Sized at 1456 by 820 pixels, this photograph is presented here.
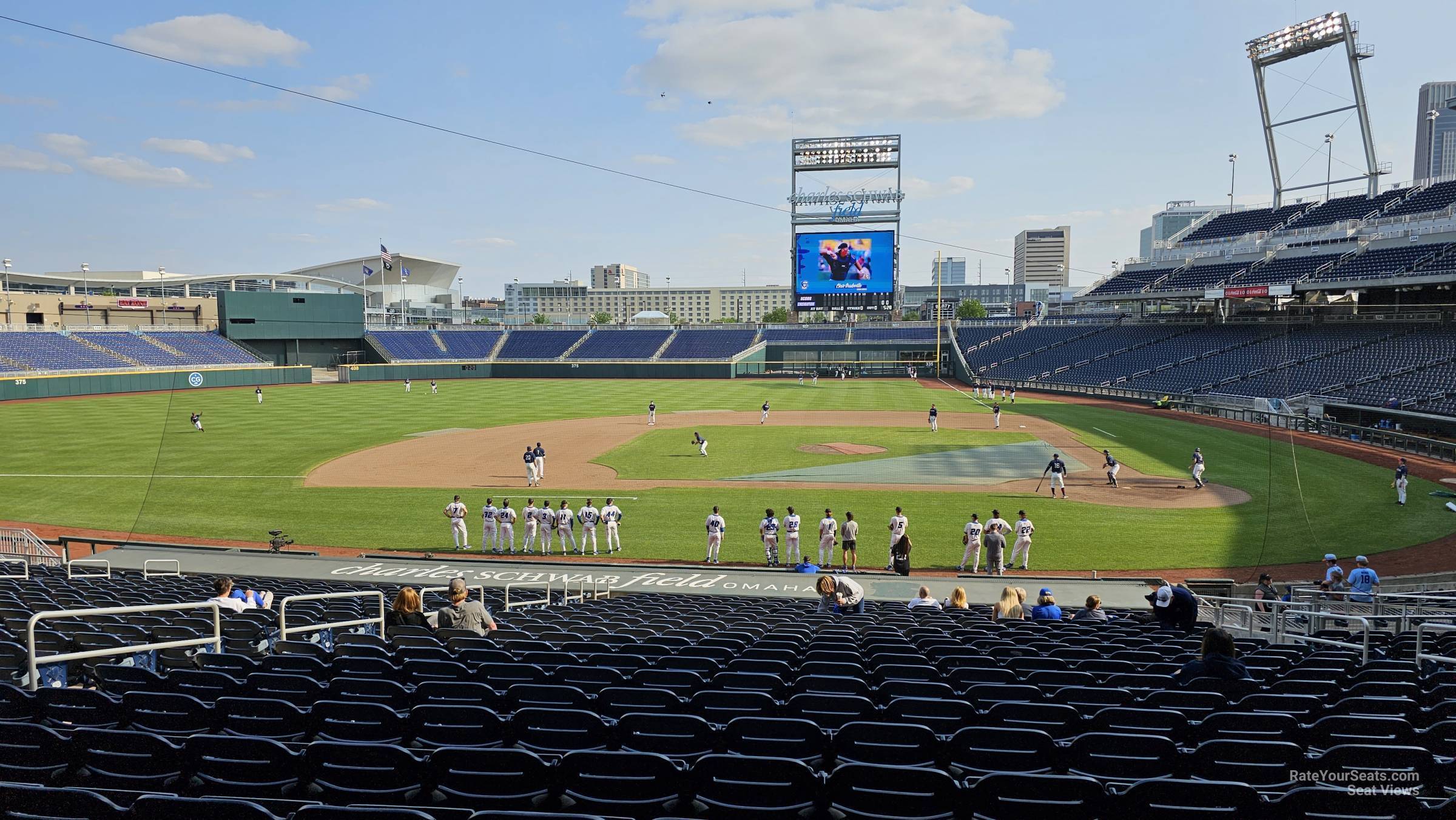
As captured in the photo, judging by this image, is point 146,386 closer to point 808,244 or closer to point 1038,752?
point 808,244

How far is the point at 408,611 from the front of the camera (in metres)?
9.73

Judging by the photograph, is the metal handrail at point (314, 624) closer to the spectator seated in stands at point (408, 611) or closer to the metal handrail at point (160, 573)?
the spectator seated in stands at point (408, 611)

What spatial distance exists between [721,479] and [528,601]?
16.2m

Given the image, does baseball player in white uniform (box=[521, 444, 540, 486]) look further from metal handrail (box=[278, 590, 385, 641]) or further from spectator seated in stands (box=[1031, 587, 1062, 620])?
spectator seated in stands (box=[1031, 587, 1062, 620])

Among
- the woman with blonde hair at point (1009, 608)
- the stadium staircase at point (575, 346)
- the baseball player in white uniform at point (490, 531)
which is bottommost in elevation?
the baseball player in white uniform at point (490, 531)

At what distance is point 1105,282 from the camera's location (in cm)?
7569

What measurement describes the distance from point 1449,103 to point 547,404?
65.0 metres

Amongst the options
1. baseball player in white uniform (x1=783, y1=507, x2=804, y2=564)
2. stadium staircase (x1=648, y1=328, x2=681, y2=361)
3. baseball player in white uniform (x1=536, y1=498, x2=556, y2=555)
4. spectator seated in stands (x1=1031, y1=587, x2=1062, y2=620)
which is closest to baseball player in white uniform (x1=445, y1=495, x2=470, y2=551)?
baseball player in white uniform (x1=536, y1=498, x2=556, y2=555)

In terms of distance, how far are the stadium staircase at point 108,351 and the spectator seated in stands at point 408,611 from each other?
75.8 meters

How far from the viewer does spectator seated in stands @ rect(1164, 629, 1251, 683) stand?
665 cm

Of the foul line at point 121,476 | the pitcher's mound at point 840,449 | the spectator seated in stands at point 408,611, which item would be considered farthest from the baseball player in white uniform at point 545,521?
the pitcher's mound at point 840,449

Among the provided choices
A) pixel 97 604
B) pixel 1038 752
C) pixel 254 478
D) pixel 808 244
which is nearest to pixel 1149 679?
pixel 1038 752

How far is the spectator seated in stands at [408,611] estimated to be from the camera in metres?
9.66

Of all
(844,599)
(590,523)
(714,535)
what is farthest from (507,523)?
(844,599)
